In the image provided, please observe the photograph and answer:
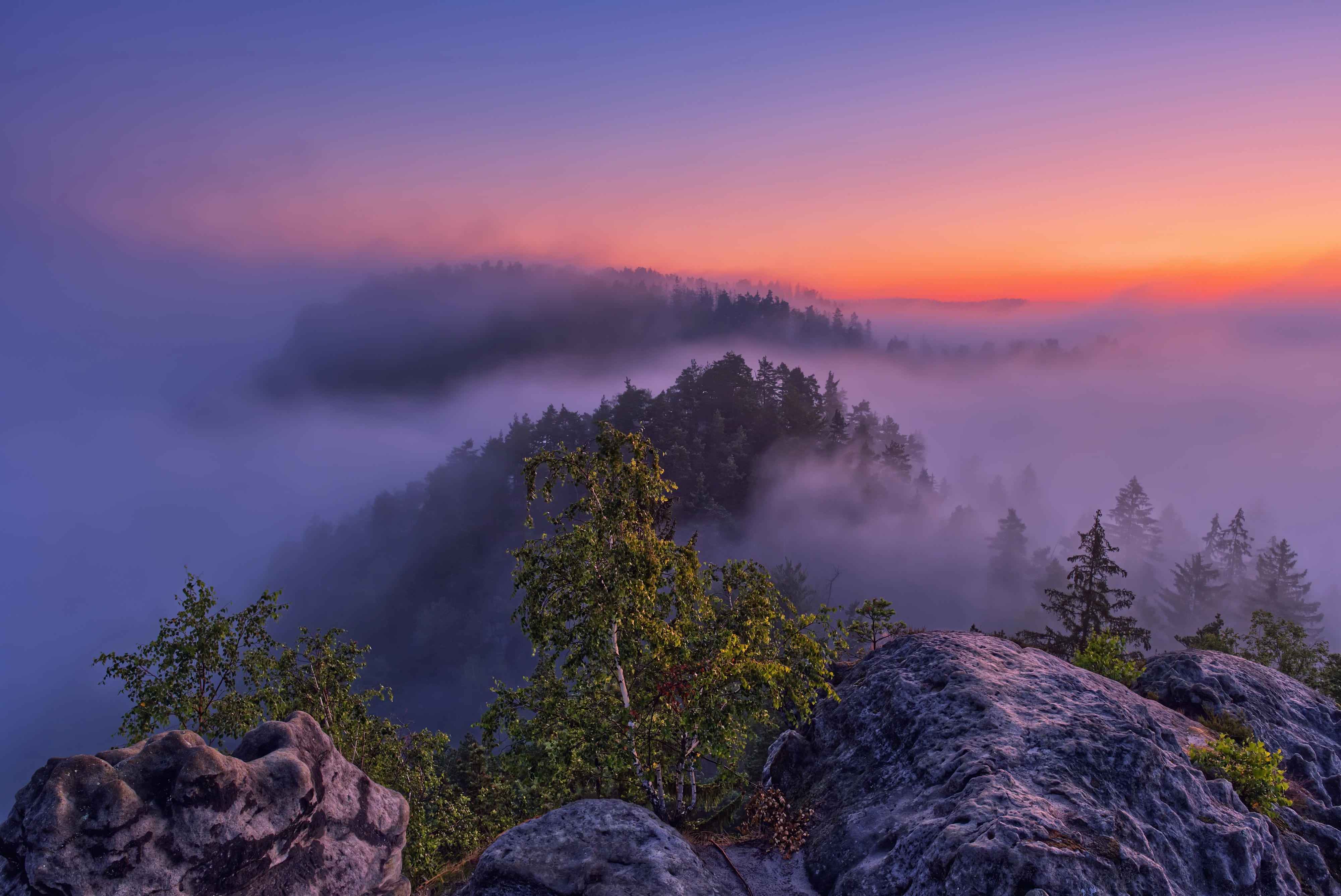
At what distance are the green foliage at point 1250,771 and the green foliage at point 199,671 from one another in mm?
25646

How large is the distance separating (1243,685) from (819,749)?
1461cm

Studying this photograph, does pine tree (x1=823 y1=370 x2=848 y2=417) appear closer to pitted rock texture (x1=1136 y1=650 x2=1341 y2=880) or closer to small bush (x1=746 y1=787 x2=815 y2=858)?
pitted rock texture (x1=1136 y1=650 x2=1341 y2=880)

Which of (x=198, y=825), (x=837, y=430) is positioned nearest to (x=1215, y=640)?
(x=198, y=825)

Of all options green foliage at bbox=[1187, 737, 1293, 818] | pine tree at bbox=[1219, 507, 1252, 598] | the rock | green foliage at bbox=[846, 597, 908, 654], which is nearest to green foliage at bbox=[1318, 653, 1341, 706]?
green foliage at bbox=[1187, 737, 1293, 818]

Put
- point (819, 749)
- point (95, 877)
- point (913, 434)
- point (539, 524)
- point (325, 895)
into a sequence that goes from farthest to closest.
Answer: point (913, 434) → point (539, 524) → point (819, 749) → point (325, 895) → point (95, 877)

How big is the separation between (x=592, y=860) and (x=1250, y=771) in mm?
15463

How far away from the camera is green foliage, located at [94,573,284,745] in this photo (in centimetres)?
1919

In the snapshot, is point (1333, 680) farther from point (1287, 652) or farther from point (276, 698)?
point (276, 698)

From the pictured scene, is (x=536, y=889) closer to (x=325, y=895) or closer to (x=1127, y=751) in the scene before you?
(x=325, y=895)

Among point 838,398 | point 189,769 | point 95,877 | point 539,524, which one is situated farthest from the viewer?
point 838,398

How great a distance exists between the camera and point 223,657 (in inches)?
802

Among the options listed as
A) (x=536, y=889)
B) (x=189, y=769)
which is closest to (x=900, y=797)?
(x=536, y=889)

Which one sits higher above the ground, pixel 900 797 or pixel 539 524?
pixel 900 797

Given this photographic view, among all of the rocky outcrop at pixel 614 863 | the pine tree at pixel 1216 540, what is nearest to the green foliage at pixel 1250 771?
the rocky outcrop at pixel 614 863
